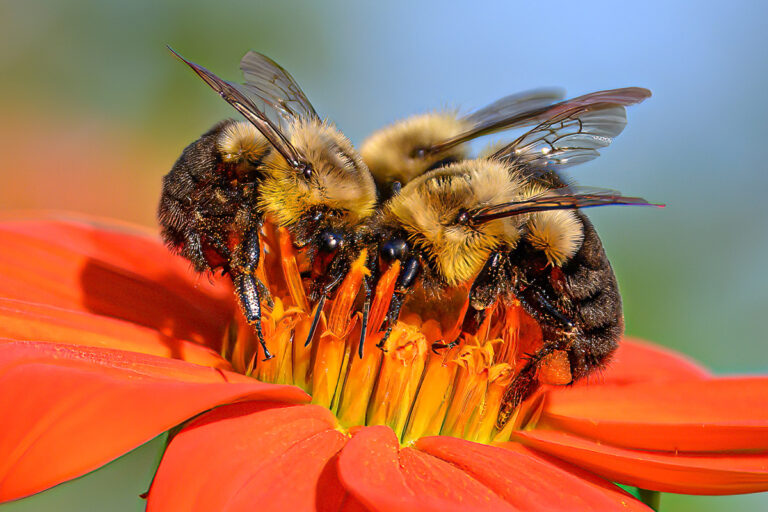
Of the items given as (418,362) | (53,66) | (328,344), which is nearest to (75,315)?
(328,344)

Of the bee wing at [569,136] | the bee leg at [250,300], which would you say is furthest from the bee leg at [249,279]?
the bee wing at [569,136]

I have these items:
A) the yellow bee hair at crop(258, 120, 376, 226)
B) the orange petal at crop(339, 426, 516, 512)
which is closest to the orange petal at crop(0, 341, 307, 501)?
the orange petal at crop(339, 426, 516, 512)

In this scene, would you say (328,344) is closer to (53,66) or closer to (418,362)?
(418,362)

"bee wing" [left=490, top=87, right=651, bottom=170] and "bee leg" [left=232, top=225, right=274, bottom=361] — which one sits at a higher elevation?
"bee wing" [left=490, top=87, right=651, bottom=170]

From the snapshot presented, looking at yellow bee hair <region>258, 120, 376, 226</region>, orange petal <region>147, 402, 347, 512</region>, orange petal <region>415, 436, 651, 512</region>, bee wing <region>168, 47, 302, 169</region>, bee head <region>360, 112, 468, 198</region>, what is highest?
bee head <region>360, 112, 468, 198</region>

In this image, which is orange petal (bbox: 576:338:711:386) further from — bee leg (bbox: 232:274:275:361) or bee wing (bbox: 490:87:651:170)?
bee leg (bbox: 232:274:275:361)

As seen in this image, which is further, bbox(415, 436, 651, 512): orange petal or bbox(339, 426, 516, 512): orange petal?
bbox(415, 436, 651, 512): orange petal

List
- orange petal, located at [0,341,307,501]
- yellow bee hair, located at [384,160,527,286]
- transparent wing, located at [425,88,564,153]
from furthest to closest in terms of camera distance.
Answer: transparent wing, located at [425,88,564,153] → yellow bee hair, located at [384,160,527,286] → orange petal, located at [0,341,307,501]

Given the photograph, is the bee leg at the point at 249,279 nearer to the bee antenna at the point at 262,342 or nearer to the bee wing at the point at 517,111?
the bee antenna at the point at 262,342
